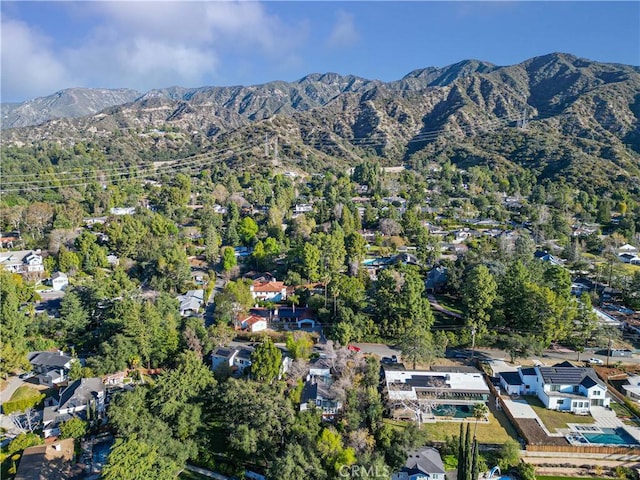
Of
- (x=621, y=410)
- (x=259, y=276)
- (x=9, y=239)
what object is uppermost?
(x=9, y=239)

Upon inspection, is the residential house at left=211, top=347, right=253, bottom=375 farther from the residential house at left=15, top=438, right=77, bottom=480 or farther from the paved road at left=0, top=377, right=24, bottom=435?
the paved road at left=0, top=377, right=24, bottom=435

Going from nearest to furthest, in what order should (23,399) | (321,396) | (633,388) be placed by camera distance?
(321,396)
(23,399)
(633,388)

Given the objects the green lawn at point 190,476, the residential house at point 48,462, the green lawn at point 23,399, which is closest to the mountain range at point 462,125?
the green lawn at point 23,399

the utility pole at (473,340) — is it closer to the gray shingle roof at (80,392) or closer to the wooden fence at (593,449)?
the wooden fence at (593,449)

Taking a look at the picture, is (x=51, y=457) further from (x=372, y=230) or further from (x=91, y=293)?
(x=372, y=230)

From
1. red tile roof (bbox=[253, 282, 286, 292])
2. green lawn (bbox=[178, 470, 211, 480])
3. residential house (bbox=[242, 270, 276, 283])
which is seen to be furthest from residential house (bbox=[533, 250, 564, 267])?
green lawn (bbox=[178, 470, 211, 480])

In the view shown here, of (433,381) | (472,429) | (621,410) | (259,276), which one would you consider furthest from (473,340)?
(259,276)

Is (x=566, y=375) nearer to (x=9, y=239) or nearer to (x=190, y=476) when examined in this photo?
(x=190, y=476)
